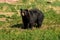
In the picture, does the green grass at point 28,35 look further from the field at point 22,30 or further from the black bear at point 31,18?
the black bear at point 31,18

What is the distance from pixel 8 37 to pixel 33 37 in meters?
0.93

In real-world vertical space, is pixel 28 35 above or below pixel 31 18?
below

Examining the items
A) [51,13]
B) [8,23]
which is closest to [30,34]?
[8,23]

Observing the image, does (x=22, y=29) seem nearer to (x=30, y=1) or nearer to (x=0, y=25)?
(x=0, y=25)

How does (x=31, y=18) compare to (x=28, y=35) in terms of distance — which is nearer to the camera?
(x=28, y=35)

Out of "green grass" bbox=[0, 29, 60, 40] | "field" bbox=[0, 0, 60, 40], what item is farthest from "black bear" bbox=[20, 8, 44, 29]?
"green grass" bbox=[0, 29, 60, 40]

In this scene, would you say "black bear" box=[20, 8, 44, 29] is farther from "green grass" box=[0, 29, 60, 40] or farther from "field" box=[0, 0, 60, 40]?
"green grass" box=[0, 29, 60, 40]

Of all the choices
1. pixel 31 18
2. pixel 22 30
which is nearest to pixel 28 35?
pixel 22 30

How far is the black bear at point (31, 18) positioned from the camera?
40.3 ft

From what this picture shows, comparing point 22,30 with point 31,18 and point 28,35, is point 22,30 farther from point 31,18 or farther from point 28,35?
point 28,35

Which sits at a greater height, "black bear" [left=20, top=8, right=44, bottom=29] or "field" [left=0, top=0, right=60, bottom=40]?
"black bear" [left=20, top=8, right=44, bottom=29]

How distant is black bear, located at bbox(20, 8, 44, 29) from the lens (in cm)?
1229

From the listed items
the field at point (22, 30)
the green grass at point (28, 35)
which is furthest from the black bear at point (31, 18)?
the green grass at point (28, 35)

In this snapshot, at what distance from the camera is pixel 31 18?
12727mm
